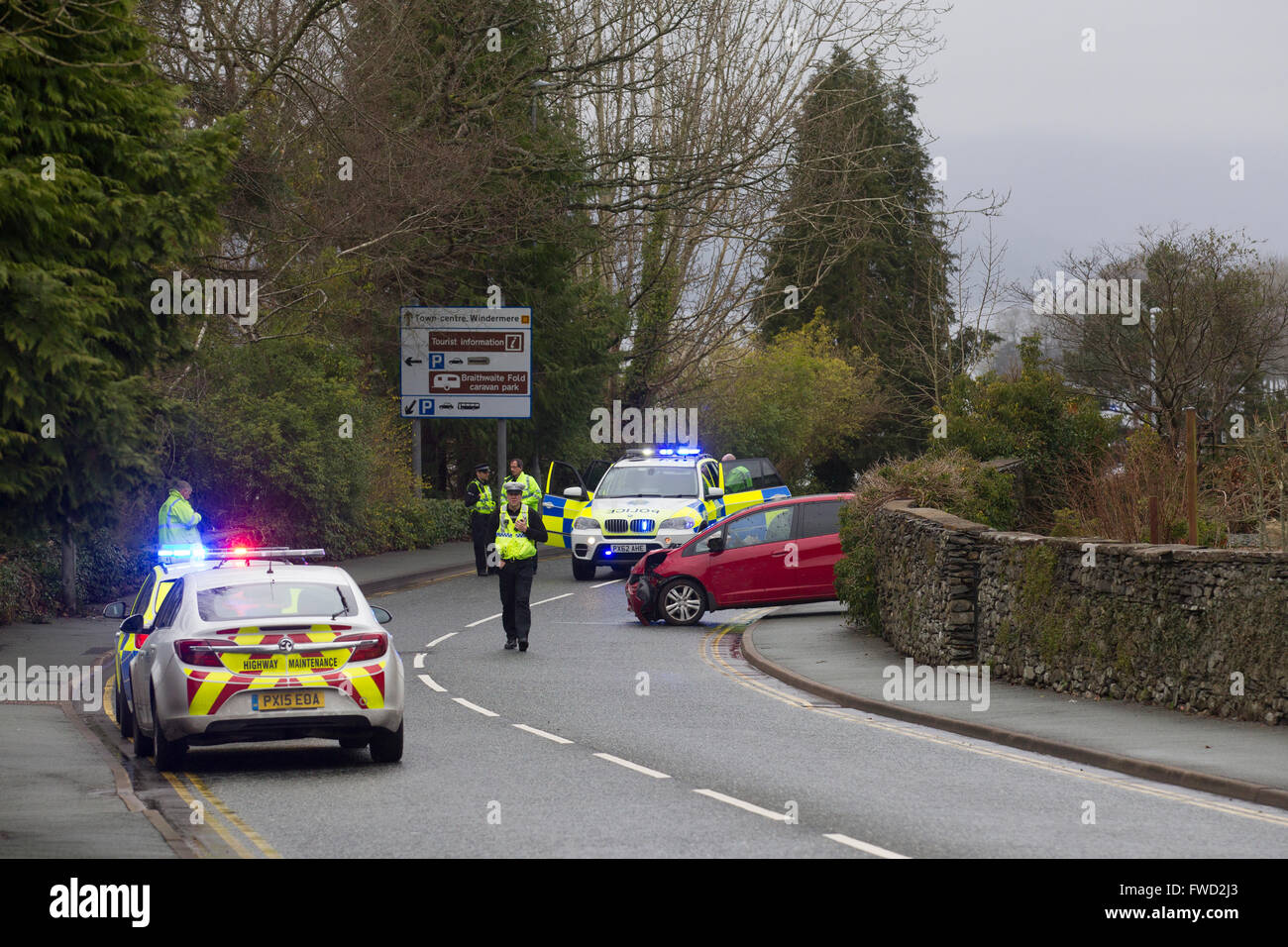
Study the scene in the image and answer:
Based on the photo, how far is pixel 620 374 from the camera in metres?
52.2

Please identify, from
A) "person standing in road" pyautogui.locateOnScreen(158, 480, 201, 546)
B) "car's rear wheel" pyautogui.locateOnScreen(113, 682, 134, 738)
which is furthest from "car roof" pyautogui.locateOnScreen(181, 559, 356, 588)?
"person standing in road" pyautogui.locateOnScreen(158, 480, 201, 546)

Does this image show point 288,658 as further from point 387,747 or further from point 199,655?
point 387,747

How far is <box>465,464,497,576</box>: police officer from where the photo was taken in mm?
29734

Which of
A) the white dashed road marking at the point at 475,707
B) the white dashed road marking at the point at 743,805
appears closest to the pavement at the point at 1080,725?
the white dashed road marking at the point at 743,805

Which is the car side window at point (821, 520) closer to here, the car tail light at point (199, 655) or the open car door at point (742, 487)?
the open car door at point (742, 487)

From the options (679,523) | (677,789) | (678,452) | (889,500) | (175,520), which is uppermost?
(678,452)

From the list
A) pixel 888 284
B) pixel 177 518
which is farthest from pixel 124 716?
pixel 888 284

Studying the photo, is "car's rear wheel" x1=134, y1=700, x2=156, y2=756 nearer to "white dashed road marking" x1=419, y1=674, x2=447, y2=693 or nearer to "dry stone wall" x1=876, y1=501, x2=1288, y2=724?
"white dashed road marking" x1=419, y1=674, x2=447, y2=693

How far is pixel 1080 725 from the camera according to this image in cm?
1383

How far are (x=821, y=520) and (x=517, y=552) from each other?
19.8ft

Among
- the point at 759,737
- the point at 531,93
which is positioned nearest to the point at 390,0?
the point at 531,93

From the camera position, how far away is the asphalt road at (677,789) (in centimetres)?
911

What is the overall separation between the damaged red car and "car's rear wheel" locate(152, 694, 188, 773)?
12289 mm

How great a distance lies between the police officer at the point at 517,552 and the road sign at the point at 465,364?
Result: 1903 cm
